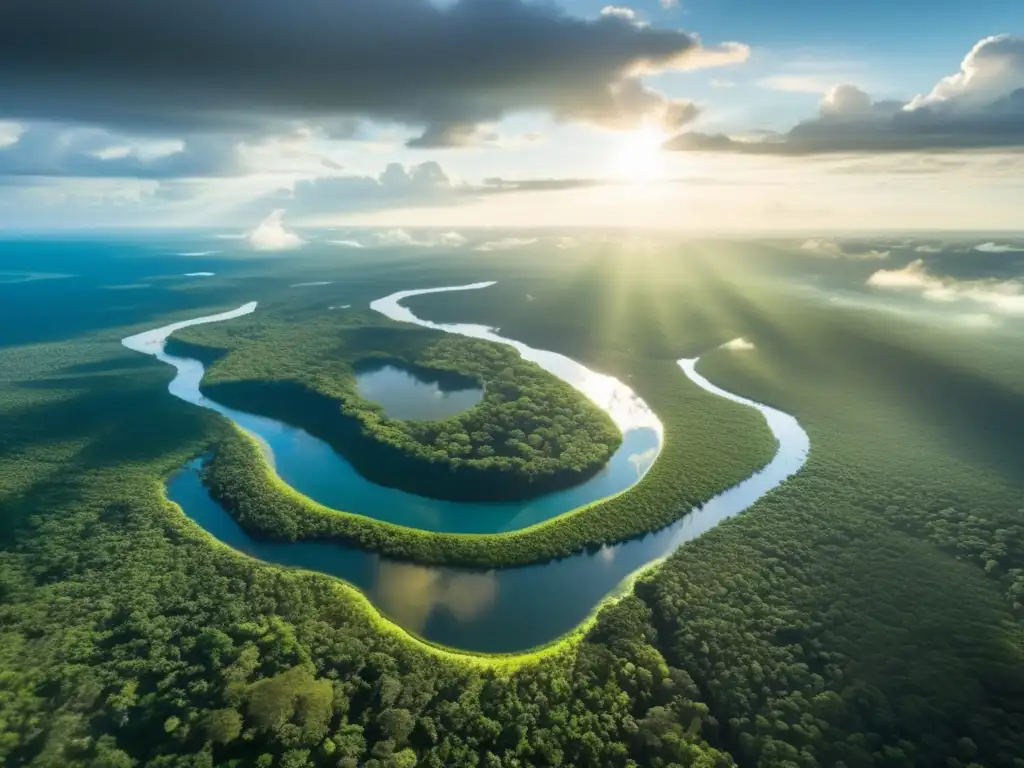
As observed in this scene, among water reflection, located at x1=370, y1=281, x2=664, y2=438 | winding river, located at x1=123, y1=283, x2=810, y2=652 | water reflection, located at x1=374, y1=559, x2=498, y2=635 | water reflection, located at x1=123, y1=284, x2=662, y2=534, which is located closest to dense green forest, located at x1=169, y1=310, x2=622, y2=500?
water reflection, located at x1=123, y1=284, x2=662, y2=534

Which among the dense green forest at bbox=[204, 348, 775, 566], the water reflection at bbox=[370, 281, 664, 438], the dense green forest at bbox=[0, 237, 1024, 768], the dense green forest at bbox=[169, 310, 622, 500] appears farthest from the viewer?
the water reflection at bbox=[370, 281, 664, 438]

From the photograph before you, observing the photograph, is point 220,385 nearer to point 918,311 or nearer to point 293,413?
point 293,413

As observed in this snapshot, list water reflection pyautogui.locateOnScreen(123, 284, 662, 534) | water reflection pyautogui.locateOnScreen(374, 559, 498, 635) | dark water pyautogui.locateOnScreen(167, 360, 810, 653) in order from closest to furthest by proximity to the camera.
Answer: dark water pyautogui.locateOnScreen(167, 360, 810, 653), water reflection pyautogui.locateOnScreen(374, 559, 498, 635), water reflection pyautogui.locateOnScreen(123, 284, 662, 534)

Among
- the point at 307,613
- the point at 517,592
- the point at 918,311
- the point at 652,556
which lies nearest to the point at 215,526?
the point at 307,613

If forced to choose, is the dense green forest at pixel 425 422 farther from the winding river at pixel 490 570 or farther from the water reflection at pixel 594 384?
the water reflection at pixel 594 384

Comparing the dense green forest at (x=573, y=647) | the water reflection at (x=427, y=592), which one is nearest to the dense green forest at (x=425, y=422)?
the water reflection at (x=427, y=592)

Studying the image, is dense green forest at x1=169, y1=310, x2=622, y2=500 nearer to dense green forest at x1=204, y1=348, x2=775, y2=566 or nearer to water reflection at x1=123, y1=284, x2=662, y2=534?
water reflection at x1=123, y1=284, x2=662, y2=534

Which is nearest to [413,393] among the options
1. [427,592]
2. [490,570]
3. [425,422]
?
[425,422]

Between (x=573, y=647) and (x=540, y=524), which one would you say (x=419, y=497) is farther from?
(x=573, y=647)
